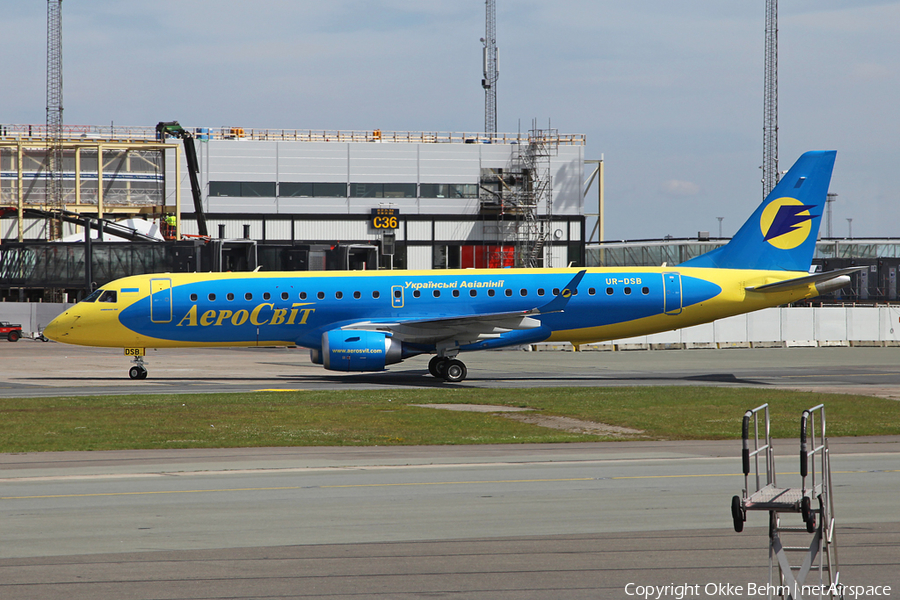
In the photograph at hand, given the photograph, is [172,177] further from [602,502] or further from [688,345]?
[602,502]

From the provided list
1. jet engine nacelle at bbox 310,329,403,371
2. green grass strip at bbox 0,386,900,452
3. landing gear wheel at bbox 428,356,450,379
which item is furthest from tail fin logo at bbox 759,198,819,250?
jet engine nacelle at bbox 310,329,403,371

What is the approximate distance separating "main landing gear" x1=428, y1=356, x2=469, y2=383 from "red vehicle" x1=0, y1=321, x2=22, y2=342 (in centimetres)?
4133

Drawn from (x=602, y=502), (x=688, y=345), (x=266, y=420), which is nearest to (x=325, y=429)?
(x=266, y=420)

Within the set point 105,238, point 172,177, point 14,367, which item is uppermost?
point 172,177

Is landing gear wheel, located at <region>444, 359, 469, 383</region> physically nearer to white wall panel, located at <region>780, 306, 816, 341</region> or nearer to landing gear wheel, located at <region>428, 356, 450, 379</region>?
landing gear wheel, located at <region>428, 356, 450, 379</region>

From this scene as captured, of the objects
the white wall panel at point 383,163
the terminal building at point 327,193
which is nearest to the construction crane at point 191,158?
the terminal building at point 327,193

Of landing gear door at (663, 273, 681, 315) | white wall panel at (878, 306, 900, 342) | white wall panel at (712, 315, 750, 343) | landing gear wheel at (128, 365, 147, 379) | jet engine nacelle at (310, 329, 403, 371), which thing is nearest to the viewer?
jet engine nacelle at (310, 329, 403, 371)

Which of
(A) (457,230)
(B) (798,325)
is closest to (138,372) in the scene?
(B) (798,325)

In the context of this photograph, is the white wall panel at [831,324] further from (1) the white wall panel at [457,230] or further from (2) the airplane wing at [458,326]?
(1) the white wall panel at [457,230]

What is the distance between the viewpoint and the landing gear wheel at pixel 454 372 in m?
34.6

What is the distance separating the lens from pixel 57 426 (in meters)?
21.8

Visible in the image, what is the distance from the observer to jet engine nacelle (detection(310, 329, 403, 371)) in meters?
33.1

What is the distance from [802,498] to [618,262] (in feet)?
371

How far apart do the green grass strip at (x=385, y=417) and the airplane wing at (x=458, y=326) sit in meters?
3.80
